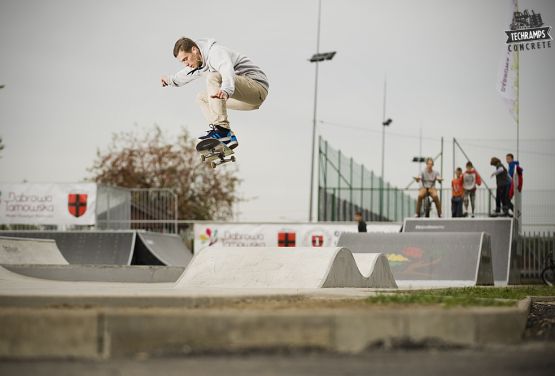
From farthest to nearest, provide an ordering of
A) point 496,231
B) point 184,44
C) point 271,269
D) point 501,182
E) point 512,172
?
point 512,172
point 501,182
point 496,231
point 271,269
point 184,44

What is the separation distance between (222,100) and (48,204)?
2011 cm

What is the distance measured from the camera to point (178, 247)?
2825 centimetres

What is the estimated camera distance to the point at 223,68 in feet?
30.9

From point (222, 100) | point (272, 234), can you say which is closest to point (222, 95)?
point (222, 100)

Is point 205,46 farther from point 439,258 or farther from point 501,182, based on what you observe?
point 501,182

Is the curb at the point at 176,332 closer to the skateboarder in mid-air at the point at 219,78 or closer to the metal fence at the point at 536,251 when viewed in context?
the skateboarder in mid-air at the point at 219,78

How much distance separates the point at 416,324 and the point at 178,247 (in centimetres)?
2390

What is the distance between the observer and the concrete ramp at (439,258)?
17812 mm

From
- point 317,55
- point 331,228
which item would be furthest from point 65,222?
point 317,55

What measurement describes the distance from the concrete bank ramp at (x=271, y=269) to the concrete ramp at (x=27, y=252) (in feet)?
22.5

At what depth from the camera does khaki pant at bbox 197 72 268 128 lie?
9.72 metres

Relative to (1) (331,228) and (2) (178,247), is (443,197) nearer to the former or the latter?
(1) (331,228)

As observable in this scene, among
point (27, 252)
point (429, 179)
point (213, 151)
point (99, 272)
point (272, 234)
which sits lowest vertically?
point (99, 272)

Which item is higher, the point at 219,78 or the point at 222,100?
the point at 219,78
